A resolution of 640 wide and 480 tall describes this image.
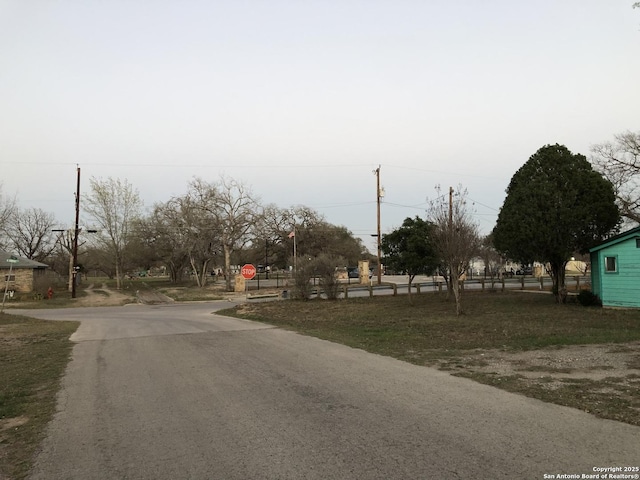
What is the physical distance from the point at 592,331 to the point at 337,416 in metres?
10.1

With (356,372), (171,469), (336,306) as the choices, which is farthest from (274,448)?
(336,306)

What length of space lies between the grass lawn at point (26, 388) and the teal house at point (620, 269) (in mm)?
19373

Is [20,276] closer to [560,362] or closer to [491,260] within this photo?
[560,362]

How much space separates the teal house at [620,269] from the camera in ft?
59.3

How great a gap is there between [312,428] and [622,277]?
17923 mm

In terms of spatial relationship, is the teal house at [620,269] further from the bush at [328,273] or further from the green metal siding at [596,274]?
the bush at [328,273]

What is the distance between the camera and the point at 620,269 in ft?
60.7

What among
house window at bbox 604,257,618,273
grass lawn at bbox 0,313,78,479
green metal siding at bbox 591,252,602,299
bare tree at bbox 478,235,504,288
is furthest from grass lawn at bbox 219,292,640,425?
bare tree at bbox 478,235,504,288

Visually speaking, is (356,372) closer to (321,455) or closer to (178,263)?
(321,455)

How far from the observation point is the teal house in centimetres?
1806

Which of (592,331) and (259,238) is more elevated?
(259,238)

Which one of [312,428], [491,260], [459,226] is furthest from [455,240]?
[491,260]

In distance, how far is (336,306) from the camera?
2511 centimetres

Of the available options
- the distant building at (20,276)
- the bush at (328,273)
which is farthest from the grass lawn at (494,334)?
the distant building at (20,276)
